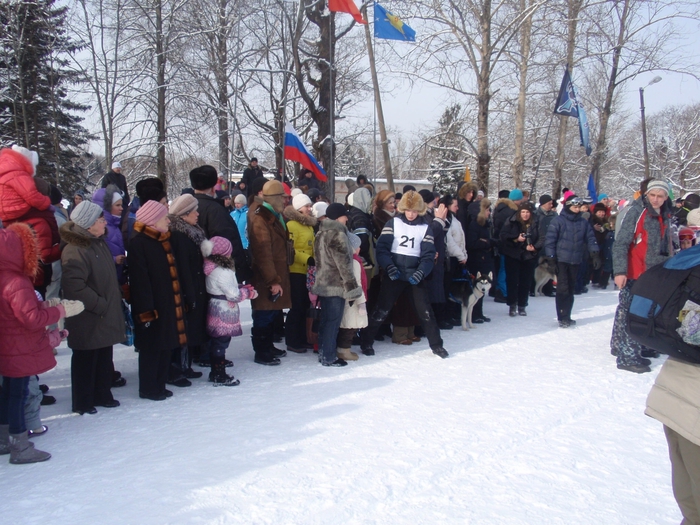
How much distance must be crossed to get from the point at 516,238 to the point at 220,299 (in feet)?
19.0

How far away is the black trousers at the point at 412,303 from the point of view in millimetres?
7129

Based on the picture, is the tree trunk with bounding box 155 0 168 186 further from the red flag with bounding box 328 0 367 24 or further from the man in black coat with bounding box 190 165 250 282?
the man in black coat with bounding box 190 165 250 282

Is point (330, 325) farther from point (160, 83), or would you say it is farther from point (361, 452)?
point (160, 83)

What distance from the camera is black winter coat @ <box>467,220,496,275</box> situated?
9211mm

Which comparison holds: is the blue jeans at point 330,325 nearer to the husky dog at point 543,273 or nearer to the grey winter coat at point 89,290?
the grey winter coat at point 89,290

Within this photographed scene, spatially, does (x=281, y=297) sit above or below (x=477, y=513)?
above

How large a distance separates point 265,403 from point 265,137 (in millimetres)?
20220

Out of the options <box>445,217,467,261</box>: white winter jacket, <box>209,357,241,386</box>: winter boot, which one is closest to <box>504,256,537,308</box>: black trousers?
<box>445,217,467,261</box>: white winter jacket

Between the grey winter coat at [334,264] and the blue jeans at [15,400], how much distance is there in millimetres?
3274

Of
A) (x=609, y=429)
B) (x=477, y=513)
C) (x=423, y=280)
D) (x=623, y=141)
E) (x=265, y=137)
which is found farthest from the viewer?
(x=623, y=141)

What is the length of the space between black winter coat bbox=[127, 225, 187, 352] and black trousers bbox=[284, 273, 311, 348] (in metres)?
1.89

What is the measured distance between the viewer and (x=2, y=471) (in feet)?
12.9

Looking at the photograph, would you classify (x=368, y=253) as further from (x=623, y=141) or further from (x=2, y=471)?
(x=623, y=141)

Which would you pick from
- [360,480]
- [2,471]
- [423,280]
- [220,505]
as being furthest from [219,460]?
[423,280]
